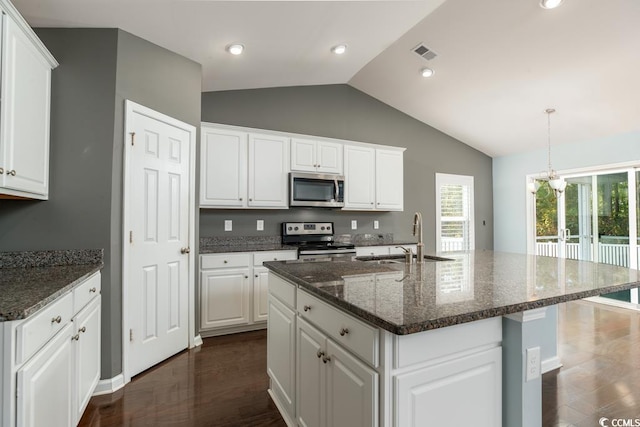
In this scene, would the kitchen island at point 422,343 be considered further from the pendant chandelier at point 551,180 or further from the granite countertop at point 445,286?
the pendant chandelier at point 551,180

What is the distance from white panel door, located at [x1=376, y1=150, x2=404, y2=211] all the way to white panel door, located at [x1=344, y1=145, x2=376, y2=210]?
101 mm

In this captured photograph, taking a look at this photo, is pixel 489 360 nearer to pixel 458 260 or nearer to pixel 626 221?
pixel 458 260

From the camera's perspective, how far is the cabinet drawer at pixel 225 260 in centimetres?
322

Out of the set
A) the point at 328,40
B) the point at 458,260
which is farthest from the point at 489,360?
the point at 328,40

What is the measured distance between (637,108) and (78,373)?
230 inches

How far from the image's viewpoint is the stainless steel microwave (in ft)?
12.8

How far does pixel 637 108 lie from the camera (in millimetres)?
3832

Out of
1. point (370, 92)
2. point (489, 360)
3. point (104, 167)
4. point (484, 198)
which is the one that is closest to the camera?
point (489, 360)

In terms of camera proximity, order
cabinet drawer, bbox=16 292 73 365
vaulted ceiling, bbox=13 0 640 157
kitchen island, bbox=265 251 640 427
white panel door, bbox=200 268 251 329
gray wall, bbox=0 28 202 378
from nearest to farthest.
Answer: kitchen island, bbox=265 251 640 427
cabinet drawer, bbox=16 292 73 365
gray wall, bbox=0 28 202 378
vaulted ceiling, bbox=13 0 640 157
white panel door, bbox=200 268 251 329

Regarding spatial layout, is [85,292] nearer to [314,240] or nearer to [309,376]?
[309,376]

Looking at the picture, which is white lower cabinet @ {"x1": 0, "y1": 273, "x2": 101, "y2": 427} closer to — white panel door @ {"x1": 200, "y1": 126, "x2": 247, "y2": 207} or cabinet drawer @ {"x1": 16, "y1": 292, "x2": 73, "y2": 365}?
cabinet drawer @ {"x1": 16, "y1": 292, "x2": 73, "y2": 365}

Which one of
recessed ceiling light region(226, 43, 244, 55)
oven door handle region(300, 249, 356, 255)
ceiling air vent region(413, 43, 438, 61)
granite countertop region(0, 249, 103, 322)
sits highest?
ceiling air vent region(413, 43, 438, 61)

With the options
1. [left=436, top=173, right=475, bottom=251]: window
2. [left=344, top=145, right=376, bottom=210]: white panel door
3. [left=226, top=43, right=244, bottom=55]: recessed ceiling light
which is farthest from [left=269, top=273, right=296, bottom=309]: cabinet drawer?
[left=436, top=173, right=475, bottom=251]: window

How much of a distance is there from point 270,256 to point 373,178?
74.4 inches
